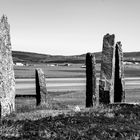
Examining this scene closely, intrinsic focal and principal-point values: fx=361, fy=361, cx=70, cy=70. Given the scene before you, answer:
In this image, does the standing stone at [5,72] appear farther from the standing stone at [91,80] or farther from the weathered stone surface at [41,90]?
the standing stone at [91,80]

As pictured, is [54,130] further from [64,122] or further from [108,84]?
[108,84]

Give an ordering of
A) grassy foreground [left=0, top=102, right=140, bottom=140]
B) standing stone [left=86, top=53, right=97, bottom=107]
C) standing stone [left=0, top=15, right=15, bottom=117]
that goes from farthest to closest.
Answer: standing stone [left=86, top=53, right=97, bottom=107], standing stone [left=0, top=15, right=15, bottom=117], grassy foreground [left=0, top=102, right=140, bottom=140]

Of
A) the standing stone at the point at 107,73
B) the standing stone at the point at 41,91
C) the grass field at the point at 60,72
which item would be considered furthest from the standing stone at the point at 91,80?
the grass field at the point at 60,72

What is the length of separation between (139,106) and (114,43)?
6.70 m

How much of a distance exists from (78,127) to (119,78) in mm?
10500

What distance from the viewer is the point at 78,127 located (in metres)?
11.2

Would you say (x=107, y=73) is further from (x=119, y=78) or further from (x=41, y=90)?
(x=41, y=90)

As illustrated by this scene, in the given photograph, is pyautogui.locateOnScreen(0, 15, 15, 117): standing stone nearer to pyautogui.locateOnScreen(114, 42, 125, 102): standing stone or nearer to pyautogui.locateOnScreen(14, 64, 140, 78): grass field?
pyautogui.locateOnScreen(114, 42, 125, 102): standing stone

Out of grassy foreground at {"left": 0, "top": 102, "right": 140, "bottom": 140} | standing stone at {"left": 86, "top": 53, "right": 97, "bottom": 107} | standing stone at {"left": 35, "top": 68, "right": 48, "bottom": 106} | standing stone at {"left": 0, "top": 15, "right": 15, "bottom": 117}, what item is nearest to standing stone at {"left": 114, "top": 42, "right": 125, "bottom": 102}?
standing stone at {"left": 86, "top": 53, "right": 97, "bottom": 107}

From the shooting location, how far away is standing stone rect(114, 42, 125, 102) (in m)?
21.1

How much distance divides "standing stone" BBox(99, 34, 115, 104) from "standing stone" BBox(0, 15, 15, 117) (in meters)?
6.51

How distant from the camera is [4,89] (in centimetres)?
1521

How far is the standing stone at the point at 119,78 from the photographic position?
2109 centimetres

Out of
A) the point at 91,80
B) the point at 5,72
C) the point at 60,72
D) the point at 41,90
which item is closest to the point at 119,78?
the point at 91,80
